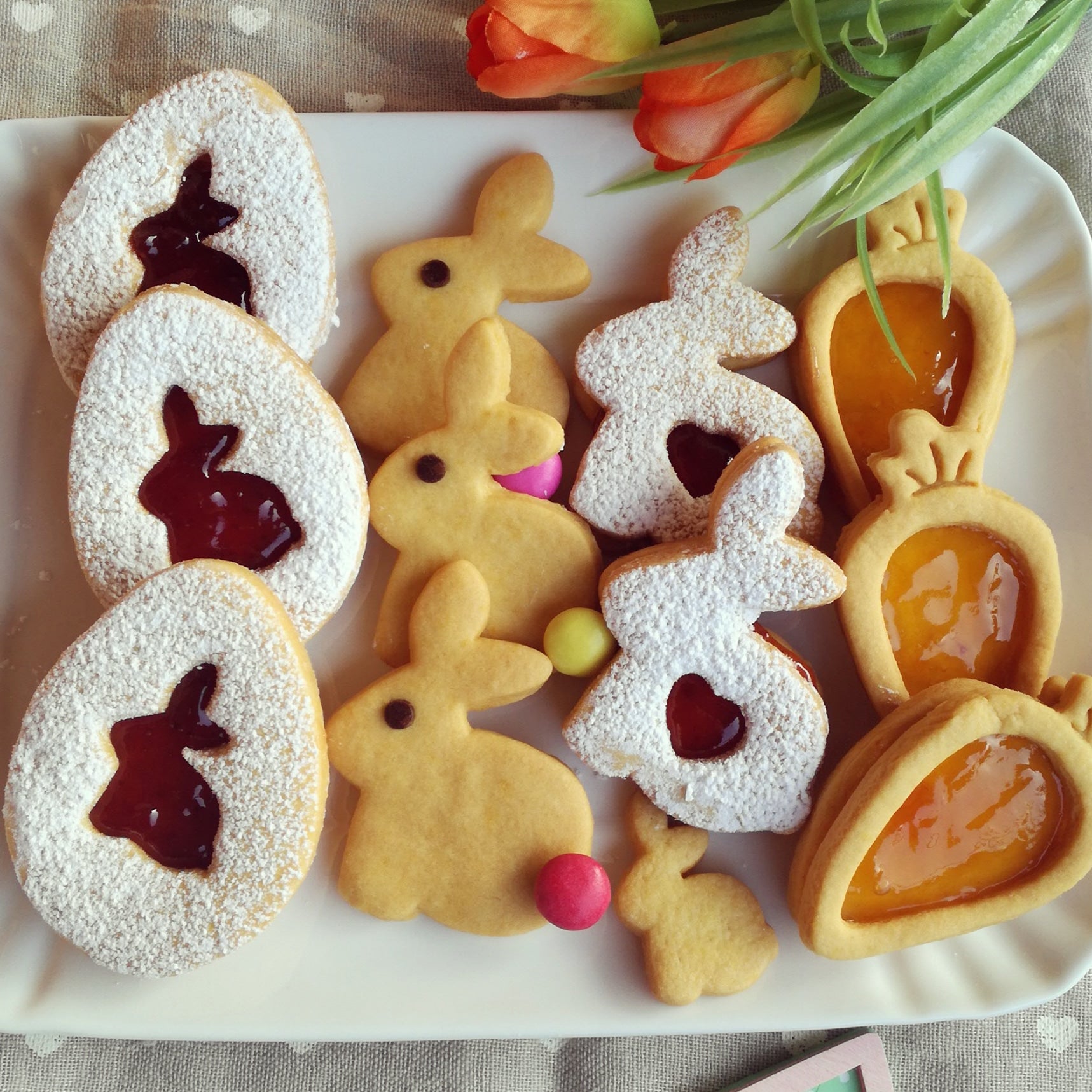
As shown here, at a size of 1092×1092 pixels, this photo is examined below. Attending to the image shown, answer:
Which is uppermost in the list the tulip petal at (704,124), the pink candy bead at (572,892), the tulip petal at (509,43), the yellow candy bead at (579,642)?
the tulip petal at (509,43)

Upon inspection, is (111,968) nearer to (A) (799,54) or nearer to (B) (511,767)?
(B) (511,767)

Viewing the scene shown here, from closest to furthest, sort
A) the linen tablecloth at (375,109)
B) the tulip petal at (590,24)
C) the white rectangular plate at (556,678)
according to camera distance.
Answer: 1. the tulip petal at (590,24)
2. the white rectangular plate at (556,678)
3. the linen tablecloth at (375,109)

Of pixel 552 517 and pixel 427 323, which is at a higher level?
pixel 427 323

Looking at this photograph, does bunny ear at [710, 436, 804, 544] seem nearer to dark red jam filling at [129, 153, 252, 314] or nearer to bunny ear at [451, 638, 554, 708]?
bunny ear at [451, 638, 554, 708]

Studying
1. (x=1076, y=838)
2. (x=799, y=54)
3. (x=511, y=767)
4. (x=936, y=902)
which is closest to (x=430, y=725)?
(x=511, y=767)

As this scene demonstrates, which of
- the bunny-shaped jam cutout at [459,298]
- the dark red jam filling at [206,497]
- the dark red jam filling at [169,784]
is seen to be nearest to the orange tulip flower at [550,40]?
the bunny-shaped jam cutout at [459,298]

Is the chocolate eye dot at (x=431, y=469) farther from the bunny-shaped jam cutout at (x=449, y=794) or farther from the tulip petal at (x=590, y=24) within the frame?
the tulip petal at (x=590, y=24)
